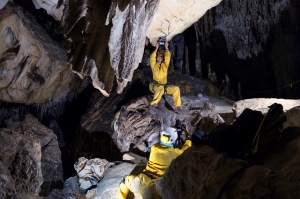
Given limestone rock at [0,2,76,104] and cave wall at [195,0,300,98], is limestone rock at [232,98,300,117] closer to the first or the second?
limestone rock at [0,2,76,104]

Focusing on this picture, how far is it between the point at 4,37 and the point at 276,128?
5877 millimetres

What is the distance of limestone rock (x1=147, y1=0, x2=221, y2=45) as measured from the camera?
6.48 metres

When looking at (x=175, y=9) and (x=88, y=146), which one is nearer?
(x=175, y=9)

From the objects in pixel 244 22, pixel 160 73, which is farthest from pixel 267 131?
pixel 244 22

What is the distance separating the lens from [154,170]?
3273mm

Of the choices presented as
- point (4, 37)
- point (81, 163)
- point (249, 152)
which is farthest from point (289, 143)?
point (4, 37)

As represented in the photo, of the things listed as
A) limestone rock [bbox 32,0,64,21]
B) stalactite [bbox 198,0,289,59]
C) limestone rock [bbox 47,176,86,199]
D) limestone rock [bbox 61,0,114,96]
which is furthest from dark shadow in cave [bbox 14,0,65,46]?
stalactite [bbox 198,0,289,59]

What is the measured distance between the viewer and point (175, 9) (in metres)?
6.66

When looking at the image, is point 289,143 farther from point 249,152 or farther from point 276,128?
point 249,152

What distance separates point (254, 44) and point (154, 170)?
344 inches

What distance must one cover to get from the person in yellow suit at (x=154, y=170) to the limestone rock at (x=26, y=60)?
437 centimetres

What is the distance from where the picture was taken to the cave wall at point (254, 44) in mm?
9391

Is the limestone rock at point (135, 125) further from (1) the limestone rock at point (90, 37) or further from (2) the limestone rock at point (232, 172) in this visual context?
(2) the limestone rock at point (232, 172)

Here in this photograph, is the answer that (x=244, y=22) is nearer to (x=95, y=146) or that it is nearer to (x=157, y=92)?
(x=157, y=92)
